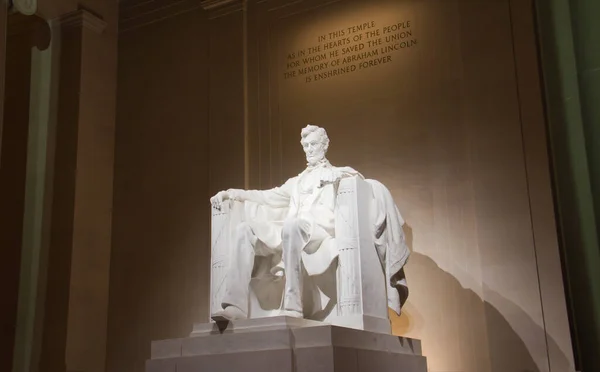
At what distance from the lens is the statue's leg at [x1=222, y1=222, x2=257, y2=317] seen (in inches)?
156

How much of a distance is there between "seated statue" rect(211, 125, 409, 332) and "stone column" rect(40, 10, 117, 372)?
2.16 metres

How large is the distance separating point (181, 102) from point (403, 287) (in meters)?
2.94

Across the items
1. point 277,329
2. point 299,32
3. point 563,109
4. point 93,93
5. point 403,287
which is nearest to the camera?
point 277,329

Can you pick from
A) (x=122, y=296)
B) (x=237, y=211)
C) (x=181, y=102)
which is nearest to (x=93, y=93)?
(x=181, y=102)

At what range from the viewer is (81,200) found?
6137 millimetres

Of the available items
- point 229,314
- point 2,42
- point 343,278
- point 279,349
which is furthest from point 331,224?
point 2,42

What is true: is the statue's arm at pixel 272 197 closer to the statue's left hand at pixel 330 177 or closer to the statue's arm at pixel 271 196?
the statue's arm at pixel 271 196

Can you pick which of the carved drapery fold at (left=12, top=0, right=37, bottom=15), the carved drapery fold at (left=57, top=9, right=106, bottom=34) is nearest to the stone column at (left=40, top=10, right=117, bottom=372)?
the carved drapery fold at (left=57, top=9, right=106, bottom=34)

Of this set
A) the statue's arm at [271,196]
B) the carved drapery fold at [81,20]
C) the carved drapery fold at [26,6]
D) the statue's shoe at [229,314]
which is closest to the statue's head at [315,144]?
the statue's arm at [271,196]

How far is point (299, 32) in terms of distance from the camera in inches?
235

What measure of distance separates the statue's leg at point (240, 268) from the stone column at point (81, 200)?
7.74 ft

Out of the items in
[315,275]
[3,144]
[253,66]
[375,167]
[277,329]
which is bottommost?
[277,329]

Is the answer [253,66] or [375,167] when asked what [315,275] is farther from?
[253,66]

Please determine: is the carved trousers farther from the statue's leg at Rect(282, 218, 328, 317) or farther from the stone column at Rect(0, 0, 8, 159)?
the stone column at Rect(0, 0, 8, 159)
